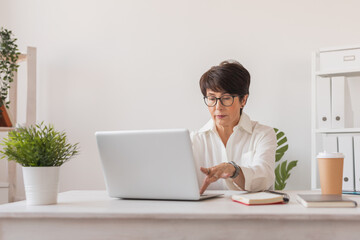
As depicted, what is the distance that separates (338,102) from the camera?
271 centimetres

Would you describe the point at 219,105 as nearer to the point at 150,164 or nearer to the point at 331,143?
the point at 150,164

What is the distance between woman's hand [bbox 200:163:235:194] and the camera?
1564 millimetres

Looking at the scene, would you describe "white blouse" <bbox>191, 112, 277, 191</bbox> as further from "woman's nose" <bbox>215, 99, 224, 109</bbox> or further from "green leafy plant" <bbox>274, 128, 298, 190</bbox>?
"green leafy plant" <bbox>274, 128, 298, 190</bbox>

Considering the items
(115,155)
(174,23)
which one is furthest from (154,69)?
(115,155)

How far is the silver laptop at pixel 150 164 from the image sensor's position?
1.38 metres

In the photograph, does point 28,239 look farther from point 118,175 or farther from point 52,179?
point 118,175

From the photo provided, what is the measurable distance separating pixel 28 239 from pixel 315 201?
0.80 metres

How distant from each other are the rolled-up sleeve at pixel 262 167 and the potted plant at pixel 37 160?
704 mm

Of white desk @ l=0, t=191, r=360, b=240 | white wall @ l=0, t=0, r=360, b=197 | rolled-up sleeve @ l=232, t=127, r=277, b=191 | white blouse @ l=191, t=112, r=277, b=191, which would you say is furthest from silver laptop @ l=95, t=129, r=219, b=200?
white wall @ l=0, t=0, r=360, b=197

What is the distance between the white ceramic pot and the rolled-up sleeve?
71 centimetres

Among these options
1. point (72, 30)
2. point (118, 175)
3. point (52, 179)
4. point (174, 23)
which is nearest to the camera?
point (52, 179)

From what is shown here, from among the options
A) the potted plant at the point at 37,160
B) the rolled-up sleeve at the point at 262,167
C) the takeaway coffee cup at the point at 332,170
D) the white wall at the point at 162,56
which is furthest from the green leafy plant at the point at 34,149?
the white wall at the point at 162,56

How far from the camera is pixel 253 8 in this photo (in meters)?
3.24

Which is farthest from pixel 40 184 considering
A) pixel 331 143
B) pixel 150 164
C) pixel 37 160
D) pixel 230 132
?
pixel 331 143
